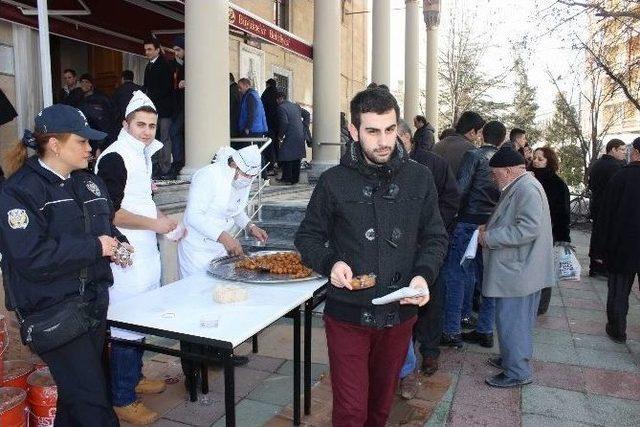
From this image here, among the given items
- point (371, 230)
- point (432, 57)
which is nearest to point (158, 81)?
point (371, 230)

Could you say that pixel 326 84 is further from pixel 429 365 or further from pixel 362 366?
pixel 362 366

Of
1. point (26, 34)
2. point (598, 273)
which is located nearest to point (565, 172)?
point (598, 273)

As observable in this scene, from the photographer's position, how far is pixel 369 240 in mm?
2293

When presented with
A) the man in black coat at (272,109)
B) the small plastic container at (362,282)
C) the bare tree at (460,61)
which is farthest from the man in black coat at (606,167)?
the bare tree at (460,61)

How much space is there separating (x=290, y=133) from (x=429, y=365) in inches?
238

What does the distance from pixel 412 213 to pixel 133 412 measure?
227 centimetres

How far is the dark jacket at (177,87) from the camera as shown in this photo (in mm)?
7533

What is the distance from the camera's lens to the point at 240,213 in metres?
4.13

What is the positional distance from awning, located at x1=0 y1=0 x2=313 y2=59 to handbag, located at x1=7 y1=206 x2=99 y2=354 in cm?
598

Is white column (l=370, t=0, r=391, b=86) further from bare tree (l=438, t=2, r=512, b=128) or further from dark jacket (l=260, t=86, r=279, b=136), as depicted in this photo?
bare tree (l=438, t=2, r=512, b=128)

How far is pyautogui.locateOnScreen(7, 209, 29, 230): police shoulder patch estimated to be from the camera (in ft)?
6.97

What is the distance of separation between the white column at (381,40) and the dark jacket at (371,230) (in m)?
11.0

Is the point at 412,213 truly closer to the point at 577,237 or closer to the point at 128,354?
the point at 128,354

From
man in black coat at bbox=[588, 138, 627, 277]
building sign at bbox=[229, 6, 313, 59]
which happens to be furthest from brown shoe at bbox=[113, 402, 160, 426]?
man in black coat at bbox=[588, 138, 627, 277]
